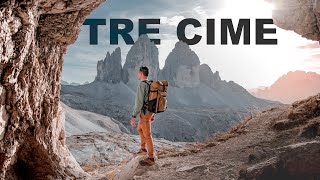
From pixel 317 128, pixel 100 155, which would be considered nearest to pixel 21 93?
pixel 317 128

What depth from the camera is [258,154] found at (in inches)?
451

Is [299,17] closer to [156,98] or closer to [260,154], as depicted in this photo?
[260,154]

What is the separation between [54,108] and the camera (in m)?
12.6

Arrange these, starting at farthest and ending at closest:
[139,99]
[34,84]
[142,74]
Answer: [142,74], [139,99], [34,84]

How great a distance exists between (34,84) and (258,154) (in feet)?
24.3

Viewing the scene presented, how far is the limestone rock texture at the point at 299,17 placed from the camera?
2367 centimetres

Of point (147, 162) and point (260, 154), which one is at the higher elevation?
point (260, 154)

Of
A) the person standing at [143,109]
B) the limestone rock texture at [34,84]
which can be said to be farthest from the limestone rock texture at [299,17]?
the limestone rock texture at [34,84]

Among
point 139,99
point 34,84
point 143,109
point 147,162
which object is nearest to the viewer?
point 34,84

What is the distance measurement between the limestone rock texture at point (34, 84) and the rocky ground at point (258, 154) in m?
2.79

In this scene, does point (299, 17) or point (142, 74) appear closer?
point (142, 74)

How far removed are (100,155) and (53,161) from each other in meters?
26.3

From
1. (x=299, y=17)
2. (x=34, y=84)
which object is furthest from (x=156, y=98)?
(x=299, y=17)

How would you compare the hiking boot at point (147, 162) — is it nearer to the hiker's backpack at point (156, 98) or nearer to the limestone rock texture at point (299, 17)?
the hiker's backpack at point (156, 98)
